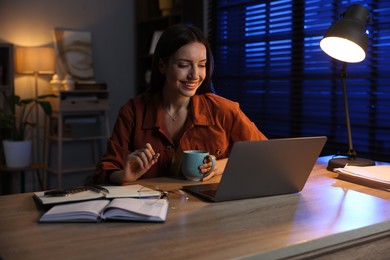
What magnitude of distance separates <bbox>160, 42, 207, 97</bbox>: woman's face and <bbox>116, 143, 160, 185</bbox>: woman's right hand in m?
0.40

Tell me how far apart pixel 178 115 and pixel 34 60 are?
2.44m

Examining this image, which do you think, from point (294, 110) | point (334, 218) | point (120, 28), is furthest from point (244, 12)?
point (334, 218)

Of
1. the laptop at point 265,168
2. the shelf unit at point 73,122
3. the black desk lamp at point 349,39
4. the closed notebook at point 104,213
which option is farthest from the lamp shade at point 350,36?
the shelf unit at point 73,122

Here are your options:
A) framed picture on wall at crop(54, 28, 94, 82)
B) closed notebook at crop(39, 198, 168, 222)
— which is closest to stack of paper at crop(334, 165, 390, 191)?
closed notebook at crop(39, 198, 168, 222)

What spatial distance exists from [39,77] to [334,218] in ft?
11.8

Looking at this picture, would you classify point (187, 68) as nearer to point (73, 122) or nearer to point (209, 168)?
point (209, 168)

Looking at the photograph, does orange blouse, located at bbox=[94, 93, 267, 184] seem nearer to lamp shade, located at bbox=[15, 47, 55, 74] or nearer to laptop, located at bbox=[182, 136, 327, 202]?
laptop, located at bbox=[182, 136, 327, 202]

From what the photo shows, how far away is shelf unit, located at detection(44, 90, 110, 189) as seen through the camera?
3906mm

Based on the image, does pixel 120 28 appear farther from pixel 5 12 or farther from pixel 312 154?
pixel 312 154

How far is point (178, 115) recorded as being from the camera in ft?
6.00

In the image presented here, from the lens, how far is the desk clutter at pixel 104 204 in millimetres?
1047

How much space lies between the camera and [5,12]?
3.96 metres

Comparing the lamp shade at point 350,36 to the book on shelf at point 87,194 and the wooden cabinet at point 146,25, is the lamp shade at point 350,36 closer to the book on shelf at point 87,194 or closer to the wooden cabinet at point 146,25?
the book on shelf at point 87,194

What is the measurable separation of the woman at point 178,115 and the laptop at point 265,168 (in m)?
0.33
